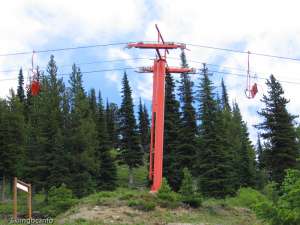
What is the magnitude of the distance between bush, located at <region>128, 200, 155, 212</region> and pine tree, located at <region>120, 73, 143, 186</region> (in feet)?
114

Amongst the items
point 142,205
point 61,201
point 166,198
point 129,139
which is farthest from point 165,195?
point 129,139

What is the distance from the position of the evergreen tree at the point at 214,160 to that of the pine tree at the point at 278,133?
208 inches

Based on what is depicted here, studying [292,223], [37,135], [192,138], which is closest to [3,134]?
[37,135]

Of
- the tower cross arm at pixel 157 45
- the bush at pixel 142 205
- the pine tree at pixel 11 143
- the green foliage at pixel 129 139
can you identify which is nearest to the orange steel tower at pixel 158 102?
the tower cross arm at pixel 157 45

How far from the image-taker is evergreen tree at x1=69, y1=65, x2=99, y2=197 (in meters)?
51.5

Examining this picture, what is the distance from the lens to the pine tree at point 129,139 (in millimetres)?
64812

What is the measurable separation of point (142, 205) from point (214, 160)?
68.3 ft

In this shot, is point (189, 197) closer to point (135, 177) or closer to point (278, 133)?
point (278, 133)

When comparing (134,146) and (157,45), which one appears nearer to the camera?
(157,45)

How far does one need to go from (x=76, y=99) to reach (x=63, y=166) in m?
9.51

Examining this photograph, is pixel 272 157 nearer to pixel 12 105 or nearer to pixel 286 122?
pixel 286 122

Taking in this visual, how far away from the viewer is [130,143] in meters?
64.9

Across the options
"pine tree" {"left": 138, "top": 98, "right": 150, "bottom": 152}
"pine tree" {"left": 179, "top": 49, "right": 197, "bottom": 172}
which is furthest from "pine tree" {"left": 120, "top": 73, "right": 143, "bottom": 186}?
"pine tree" {"left": 138, "top": 98, "right": 150, "bottom": 152}

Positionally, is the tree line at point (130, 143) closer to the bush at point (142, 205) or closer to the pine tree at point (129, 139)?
the pine tree at point (129, 139)
